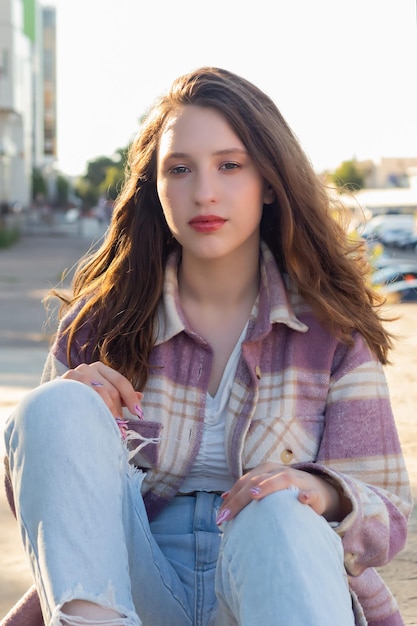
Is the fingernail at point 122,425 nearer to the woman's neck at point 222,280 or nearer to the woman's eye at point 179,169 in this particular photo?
the woman's neck at point 222,280

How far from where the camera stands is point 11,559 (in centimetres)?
373

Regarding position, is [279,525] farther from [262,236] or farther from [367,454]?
[262,236]

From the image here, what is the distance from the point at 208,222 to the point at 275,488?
0.73m

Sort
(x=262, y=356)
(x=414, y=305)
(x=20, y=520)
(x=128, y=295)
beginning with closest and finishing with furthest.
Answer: (x=20, y=520)
(x=262, y=356)
(x=128, y=295)
(x=414, y=305)

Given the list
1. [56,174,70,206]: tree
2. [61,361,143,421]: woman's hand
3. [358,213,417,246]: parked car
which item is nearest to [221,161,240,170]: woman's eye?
[61,361,143,421]: woman's hand

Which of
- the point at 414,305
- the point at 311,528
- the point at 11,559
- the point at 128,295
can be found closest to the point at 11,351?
the point at 11,559

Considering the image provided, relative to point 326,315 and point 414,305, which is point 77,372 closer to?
point 326,315

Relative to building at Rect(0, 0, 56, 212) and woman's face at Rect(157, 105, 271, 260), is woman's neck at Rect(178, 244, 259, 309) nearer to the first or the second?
woman's face at Rect(157, 105, 271, 260)

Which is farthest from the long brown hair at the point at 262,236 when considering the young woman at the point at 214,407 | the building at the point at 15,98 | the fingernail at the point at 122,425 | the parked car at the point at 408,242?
the parked car at the point at 408,242

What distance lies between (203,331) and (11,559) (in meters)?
1.51

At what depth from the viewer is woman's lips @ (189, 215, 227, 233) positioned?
251 cm

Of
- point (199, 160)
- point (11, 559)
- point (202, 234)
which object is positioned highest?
point (199, 160)

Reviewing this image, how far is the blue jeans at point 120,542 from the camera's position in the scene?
6.28 ft

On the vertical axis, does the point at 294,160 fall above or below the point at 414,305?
above
